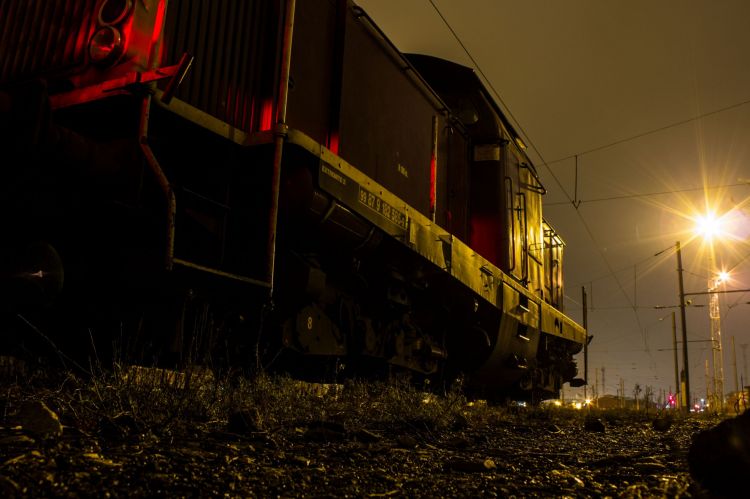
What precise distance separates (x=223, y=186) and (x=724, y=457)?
10.5ft

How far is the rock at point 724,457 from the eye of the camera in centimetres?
170

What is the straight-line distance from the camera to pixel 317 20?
527 centimetres

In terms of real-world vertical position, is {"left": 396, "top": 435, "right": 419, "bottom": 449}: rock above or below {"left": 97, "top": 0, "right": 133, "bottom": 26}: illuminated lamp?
below

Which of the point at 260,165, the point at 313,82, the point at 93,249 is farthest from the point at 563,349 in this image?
the point at 93,249

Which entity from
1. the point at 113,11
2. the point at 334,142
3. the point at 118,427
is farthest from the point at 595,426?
the point at 113,11

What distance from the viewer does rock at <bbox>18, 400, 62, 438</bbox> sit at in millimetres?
2158

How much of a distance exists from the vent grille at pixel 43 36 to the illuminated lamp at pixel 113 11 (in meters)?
0.10

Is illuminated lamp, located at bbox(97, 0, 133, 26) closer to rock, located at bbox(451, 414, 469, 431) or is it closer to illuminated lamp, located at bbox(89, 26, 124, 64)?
illuminated lamp, located at bbox(89, 26, 124, 64)

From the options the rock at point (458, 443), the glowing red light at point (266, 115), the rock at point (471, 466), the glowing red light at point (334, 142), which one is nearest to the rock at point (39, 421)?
the rock at point (471, 466)

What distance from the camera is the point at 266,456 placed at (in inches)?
92.9

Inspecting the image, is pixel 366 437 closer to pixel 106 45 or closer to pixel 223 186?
pixel 223 186

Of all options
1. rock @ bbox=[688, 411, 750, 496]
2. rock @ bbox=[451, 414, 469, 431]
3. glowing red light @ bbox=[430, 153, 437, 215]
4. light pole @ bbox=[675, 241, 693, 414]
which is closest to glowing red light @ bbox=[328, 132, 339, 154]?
glowing red light @ bbox=[430, 153, 437, 215]

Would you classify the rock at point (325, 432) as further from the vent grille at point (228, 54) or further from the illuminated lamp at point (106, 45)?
the illuminated lamp at point (106, 45)

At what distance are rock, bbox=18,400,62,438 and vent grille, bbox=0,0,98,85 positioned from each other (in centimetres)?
237
